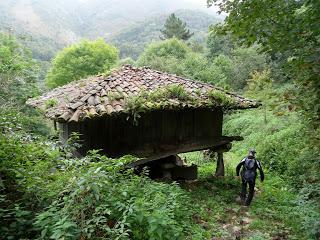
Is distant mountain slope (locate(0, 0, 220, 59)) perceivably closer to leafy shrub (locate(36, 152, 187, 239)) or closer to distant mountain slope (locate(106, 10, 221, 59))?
distant mountain slope (locate(106, 10, 221, 59))

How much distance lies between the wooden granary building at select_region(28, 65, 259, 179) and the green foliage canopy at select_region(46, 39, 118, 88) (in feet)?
101

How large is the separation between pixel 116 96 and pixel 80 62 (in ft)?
113

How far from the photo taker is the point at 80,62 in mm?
42000

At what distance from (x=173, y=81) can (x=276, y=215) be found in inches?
193

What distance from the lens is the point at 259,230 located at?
7.71 meters

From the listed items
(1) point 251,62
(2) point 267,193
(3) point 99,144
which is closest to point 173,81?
(3) point 99,144

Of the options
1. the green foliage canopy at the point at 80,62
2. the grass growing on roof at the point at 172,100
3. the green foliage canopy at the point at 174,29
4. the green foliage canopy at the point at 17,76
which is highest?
the green foliage canopy at the point at 174,29

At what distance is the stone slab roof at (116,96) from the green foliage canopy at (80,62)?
3028cm

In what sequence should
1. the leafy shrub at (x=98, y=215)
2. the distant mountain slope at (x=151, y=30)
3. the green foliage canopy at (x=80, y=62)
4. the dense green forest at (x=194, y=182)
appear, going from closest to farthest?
the leafy shrub at (x=98, y=215)
the dense green forest at (x=194, y=182)
the green foliage canopy at (x=80, y=62)
the distant mountain slope at (x=151, y=30)

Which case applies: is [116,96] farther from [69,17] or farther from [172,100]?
[69,17]

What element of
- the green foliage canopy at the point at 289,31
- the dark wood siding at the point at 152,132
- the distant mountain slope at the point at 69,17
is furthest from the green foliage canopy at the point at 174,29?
the green foliage canopy at the point at 289,31

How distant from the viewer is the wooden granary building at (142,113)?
880 centimetres

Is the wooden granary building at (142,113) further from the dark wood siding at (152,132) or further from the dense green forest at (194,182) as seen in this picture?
the dense green forest at (194,182)

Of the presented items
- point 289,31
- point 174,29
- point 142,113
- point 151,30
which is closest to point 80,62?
point 174,29
